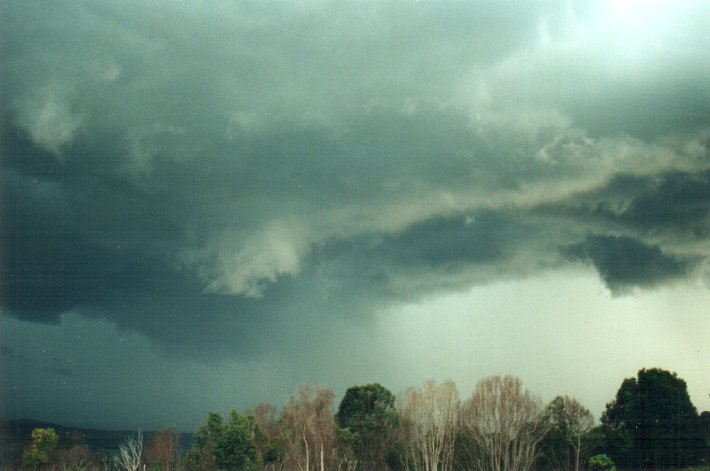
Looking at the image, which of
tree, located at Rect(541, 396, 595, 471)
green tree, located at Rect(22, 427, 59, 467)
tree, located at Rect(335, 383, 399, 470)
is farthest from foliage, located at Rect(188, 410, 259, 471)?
tree, located at Rect(541, 396, 595, 471)

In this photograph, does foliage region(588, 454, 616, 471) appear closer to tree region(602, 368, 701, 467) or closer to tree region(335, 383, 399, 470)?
tree region(602, 368, 701, 467)

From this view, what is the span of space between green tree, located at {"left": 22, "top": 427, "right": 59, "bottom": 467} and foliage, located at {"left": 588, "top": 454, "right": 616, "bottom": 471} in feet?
188

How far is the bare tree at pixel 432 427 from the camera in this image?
70.1 metres

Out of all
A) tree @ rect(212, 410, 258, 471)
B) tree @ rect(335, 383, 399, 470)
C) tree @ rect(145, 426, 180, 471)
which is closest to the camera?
tree @ rect(212, 410, 258, 471)

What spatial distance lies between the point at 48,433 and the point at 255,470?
88.3ft

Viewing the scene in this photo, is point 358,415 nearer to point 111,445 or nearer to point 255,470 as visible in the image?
point 255,470

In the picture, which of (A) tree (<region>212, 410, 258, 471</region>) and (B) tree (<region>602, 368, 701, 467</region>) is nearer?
(A) tree (<region>212, 410, 258, 471</region>)

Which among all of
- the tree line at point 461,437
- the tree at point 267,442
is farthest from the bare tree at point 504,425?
the tree at point 267,442

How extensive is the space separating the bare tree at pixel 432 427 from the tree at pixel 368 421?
4.26m

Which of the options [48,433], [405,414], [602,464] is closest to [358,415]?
[405,414]

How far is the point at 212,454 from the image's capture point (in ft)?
232

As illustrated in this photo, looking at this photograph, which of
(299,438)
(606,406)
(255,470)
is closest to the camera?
(255,470)

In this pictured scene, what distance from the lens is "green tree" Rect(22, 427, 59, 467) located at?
7750 centimetres

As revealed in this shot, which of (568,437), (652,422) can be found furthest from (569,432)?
(652,422)
